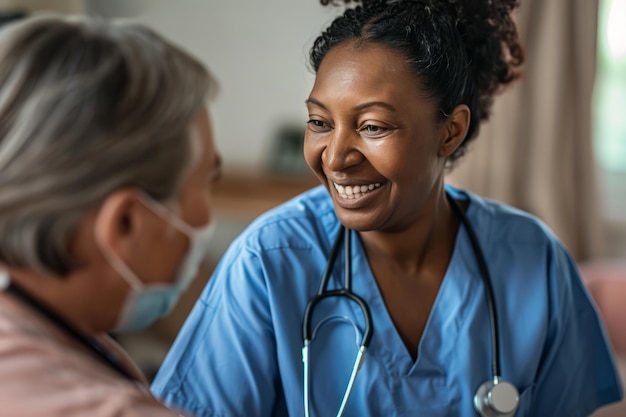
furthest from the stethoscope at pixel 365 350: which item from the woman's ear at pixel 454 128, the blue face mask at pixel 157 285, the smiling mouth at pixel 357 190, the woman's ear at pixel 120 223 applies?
the woman's ear at pixel 120 223

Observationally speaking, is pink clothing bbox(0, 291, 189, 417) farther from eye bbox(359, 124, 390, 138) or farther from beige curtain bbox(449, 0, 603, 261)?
beige curtain bbox(449, 0, 603, 261)

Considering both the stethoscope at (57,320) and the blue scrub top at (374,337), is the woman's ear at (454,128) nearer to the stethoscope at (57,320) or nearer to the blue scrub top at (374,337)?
the blue scrub top at (374,337)

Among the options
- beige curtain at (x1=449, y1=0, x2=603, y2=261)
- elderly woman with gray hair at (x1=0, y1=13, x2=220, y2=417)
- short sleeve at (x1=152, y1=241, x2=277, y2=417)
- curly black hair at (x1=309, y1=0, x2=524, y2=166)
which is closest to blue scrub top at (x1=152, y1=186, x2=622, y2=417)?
short sleeve at (x1=152, y1=241, x2=277, y2=417)

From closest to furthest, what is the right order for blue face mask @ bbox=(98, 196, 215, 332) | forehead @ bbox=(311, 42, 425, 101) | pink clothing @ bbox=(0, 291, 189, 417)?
pink clothing @ bbox=(0, 291, 189, 417) → blue face mask @ bbox=(98, 196, 215, 332) → forehead @ bbox=(311, 42, 425, 101)

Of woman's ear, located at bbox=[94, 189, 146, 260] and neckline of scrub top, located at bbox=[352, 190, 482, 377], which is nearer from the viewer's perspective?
woman's ear, located at bbox=[94, 189, 146, 260]

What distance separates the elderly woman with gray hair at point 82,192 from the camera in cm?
84

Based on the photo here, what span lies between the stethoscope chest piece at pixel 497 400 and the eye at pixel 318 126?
507mm

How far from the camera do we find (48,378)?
83cm

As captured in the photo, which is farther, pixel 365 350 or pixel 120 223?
pixel 365 350

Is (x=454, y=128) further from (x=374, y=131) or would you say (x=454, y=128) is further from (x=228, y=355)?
(x=228, y=355)

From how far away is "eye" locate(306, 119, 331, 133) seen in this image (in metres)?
1.32

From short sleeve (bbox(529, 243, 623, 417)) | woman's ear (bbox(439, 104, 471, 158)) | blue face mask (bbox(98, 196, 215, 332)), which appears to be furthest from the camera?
short sleeve (bbox(529, 243, 623, 417))

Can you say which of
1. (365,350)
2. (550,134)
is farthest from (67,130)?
(550,134)

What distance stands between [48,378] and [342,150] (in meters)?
0.61
